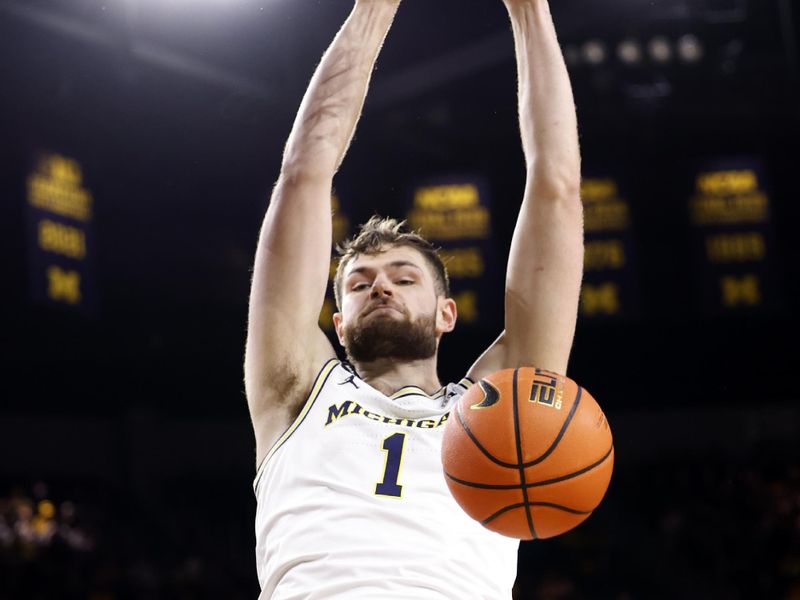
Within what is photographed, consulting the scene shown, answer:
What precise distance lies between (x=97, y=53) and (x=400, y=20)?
10.8ft

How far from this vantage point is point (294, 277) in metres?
3.36

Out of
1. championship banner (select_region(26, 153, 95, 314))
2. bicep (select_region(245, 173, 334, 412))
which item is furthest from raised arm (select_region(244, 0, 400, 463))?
championship banner (select_region(26, 153, 95, 314))

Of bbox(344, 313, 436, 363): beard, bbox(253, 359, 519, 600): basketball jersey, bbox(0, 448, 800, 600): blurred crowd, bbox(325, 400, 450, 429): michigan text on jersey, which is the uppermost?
bbox(344, 313, 436, 363): beard

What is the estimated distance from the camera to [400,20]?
12078mm

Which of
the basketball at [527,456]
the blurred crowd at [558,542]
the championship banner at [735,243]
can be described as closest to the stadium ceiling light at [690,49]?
the championship banner at [735,243]

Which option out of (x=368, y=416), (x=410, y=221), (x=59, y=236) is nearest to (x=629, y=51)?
(x=410, y=221)

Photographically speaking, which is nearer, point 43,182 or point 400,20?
point 43,182

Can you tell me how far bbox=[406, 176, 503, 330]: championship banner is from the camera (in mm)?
12102

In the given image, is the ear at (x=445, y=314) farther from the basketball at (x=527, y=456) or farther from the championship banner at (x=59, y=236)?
the championship banner at (x=59, y=236)

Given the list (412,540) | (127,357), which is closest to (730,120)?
(127,357)

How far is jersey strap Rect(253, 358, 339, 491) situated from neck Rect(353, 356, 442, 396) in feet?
0.71

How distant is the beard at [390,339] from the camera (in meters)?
3.53

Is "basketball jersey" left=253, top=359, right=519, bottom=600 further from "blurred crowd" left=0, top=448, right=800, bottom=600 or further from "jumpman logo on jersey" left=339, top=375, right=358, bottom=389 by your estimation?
"blurred crowd" left=0, top=448, right=800, bottom=600

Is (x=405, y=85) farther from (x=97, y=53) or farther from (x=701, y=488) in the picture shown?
(x=701, y=488)
